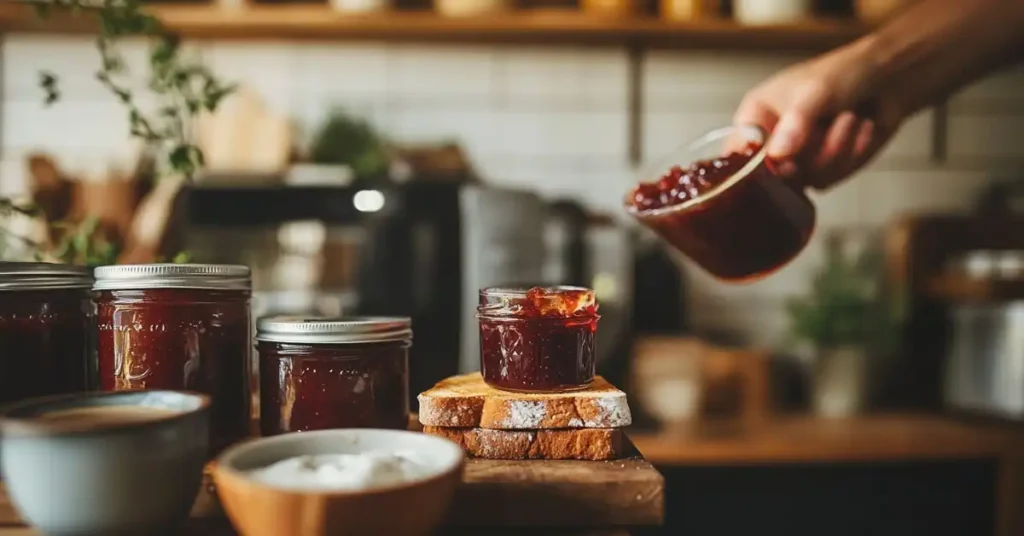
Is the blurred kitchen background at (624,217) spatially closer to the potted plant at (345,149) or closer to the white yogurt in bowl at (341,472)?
the potted plant at (345,149)

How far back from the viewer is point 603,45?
236cm

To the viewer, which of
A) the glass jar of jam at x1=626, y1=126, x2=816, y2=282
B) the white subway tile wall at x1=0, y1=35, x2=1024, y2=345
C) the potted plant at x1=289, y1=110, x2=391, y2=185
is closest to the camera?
the glass jar of jam at x1=626, y1=126, x2=816, y2=282

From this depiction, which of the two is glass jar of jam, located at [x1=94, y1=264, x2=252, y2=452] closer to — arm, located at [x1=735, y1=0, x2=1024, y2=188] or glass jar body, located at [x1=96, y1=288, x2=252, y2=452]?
glass jar body, located at [x1=96, y1=288, x2=252, y2=452]

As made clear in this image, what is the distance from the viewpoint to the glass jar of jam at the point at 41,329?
74cm

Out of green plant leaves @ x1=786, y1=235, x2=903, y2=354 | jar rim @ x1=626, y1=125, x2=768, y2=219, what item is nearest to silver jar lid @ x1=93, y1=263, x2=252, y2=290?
jar rim @ x1=626, y1=125, x2=768, y2=219

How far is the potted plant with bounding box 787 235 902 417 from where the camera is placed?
2178mm

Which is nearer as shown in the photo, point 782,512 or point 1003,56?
point 1003,56

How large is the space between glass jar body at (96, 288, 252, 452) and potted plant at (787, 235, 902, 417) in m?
1.77

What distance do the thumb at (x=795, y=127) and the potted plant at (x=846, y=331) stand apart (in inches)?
48.3

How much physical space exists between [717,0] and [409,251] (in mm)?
1050

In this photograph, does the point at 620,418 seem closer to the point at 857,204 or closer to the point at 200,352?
the point at 200,352

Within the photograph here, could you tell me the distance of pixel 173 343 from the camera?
74 cm

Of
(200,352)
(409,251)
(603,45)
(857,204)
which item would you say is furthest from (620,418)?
(857,204)

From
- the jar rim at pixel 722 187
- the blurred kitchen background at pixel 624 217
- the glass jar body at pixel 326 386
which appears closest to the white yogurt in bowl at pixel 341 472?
the glass jar body at pixel 326 386
